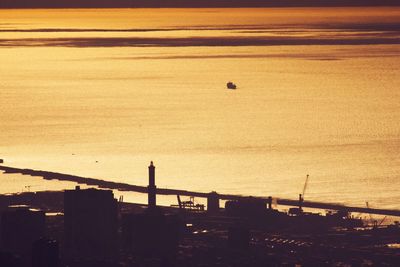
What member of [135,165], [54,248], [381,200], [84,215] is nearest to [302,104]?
[135,165]

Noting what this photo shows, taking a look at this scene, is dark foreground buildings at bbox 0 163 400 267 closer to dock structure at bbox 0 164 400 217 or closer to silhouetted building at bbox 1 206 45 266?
silhouetted building at bbox 1 206 45 266

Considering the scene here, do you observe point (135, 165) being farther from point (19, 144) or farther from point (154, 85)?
point (154, 85)

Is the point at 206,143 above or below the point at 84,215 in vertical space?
above

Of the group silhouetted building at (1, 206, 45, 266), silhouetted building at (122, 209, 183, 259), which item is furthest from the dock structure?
A: silhouetted building at (1, 206, 45, 266)

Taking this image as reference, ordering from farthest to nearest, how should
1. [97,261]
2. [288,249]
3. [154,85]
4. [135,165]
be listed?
[154,85] < [135,165] < [288,249] < [97,261]

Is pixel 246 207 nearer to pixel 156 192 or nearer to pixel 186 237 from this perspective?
pixel 186 237

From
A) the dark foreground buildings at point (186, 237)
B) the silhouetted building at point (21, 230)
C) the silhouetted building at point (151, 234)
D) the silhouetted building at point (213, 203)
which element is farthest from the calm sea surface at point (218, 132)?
the silhouetted building at point (21, 230)

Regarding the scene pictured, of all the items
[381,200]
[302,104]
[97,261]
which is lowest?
[97,261]
